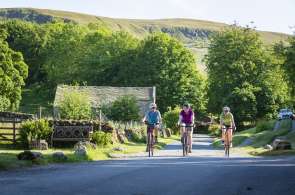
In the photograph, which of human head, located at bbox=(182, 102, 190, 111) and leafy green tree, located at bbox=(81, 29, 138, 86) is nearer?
human head, located at bbox=(182, 102, 190, 111)

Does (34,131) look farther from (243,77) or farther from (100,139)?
(243,77)

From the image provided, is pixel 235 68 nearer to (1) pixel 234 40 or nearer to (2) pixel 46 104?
(1) pixel 234 40

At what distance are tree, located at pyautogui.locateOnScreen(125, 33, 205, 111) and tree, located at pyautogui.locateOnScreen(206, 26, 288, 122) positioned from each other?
11.9 m

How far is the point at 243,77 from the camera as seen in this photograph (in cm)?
7744

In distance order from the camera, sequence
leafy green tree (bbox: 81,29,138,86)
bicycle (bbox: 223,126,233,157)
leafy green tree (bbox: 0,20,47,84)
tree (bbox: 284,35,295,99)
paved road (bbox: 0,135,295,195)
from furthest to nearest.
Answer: leafy green tree (bbox: 0,20,47,84) < leafy green tree (bbox: 81,29,138,86) < tree (bbox: 284,35,295,99) < bicycle (bbox: 223,126,233,157) < paved road (bbox: 0,135,295,195)

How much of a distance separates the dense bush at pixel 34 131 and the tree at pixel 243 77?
41306 mm

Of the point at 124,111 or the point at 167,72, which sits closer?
the point at 124,111

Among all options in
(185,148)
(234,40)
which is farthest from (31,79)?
(185,148)

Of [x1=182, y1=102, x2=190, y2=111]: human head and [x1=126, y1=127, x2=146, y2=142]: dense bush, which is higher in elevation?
[x1=182, y1=102, x2=190, y2=111]: human head

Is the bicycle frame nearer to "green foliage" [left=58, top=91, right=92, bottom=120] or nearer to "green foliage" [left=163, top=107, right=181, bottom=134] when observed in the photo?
"green foliage" [left=58, top=91, right=92, bottom=120]

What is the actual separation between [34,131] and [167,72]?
5941cm

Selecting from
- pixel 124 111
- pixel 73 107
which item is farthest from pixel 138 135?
pixel 124 111

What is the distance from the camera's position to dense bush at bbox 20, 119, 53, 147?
34281mm

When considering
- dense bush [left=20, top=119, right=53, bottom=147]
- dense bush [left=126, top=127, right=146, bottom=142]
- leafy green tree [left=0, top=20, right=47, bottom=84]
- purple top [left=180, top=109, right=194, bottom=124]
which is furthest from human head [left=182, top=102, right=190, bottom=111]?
leafy green tree [left=0, top=20, right=47, bottom=84]
